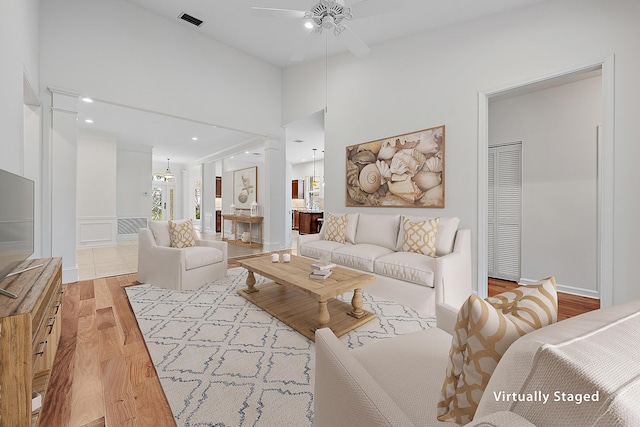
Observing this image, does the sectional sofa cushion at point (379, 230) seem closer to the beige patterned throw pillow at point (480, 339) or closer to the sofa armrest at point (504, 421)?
the beige patterned throw pillow at point (480, 339)

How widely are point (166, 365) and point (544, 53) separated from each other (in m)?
4.36

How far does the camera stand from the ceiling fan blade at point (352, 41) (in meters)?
2.71

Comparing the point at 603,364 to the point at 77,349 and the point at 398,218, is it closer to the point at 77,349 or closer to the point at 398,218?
the point at 77,349

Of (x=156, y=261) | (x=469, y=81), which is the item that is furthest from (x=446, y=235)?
(x=156, y=261)

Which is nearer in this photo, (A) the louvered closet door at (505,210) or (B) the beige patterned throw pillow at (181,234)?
(B) the beige patterned throw pillow at (181,234)

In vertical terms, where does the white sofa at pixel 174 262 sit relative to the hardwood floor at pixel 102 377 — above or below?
above

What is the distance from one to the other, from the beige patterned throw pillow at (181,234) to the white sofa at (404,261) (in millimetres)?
1546

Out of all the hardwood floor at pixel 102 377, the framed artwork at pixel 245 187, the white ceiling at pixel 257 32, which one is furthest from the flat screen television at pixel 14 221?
the framed artwork at pixel 245 187

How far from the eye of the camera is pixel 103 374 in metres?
1.70

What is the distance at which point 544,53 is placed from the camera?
2.80 meters

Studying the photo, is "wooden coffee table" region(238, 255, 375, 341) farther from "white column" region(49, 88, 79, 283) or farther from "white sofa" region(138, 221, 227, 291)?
"white column" region(49, 88, 79, 283)

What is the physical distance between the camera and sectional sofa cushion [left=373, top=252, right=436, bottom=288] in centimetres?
263

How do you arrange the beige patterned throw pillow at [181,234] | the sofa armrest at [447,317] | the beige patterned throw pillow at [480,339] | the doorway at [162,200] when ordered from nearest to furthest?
the beige patterned throw pillow at [480,339] → the sofa armrest at [447,317] → the beige patterned throw pillow at [181,234] → the doorway at [162,200]

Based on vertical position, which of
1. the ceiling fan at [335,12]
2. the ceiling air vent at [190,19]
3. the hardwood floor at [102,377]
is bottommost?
the hardwood floor at [102,377]
